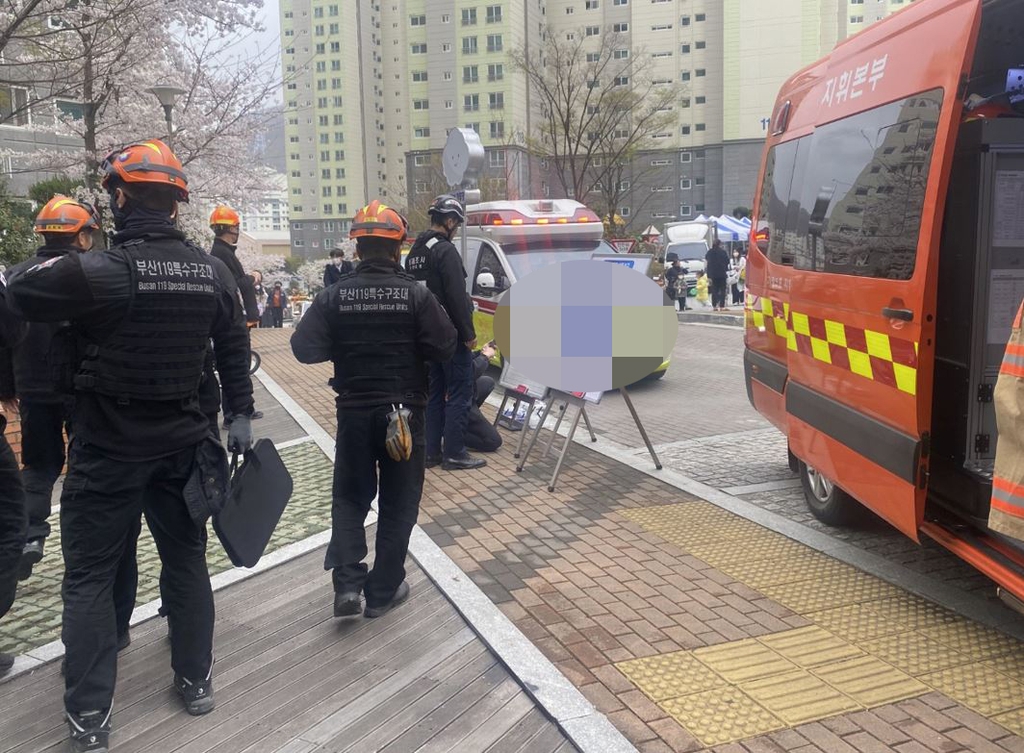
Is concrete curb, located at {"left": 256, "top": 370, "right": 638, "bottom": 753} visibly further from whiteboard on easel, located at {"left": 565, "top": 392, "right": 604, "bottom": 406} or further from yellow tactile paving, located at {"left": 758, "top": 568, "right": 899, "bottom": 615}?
whiteboard on easel, located at {"left": 565, "top": 392, "right": 604, "bottom": 406}

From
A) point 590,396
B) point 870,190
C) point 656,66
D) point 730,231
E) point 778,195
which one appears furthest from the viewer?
point 656,66

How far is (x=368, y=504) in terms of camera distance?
175 inches

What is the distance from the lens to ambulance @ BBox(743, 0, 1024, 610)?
3.93 metres

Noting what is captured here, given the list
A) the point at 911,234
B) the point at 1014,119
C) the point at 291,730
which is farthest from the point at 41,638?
the point at 1014,119

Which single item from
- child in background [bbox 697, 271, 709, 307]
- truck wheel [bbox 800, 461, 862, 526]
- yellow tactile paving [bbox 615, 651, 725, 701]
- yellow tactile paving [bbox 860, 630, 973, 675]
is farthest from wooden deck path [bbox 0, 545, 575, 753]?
child in background [bbox 697, 271, 709, 307]

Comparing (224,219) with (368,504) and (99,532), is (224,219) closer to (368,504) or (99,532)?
(368,504)

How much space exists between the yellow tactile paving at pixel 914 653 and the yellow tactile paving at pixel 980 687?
55mm

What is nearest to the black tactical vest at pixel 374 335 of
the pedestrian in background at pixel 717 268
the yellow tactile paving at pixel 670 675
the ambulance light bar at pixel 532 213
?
the yellow tactile paving at pixel 670 675

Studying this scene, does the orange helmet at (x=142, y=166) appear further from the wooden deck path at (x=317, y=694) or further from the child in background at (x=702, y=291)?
the child in background at (x=702, y=291)

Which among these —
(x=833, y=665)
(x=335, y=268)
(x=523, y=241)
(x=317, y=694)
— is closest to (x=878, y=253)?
(x=833, y=665)

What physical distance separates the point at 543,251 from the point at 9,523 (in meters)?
9.56

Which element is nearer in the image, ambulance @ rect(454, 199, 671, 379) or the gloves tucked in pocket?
the gloves tucked in pocket

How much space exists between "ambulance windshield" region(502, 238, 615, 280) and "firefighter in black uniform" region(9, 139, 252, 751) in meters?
8.68

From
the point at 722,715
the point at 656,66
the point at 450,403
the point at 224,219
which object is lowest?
the point at 722,715
